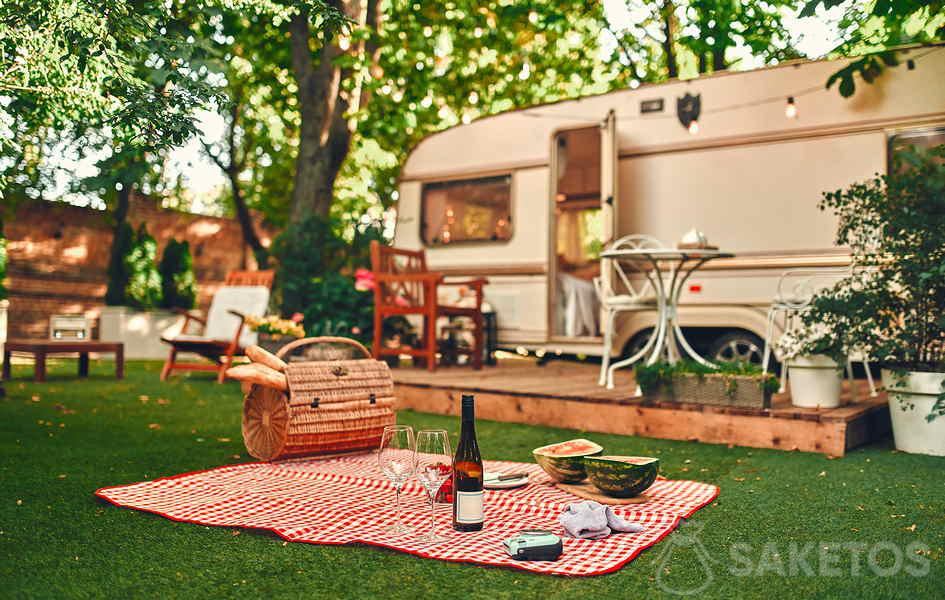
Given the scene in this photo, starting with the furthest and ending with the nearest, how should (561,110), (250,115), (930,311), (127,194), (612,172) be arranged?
(250,115) → (127,194) → (561,110) → (612,172) → (930,311)

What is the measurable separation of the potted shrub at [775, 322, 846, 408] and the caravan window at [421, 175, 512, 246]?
137 inches

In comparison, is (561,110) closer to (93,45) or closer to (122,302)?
(93,45)

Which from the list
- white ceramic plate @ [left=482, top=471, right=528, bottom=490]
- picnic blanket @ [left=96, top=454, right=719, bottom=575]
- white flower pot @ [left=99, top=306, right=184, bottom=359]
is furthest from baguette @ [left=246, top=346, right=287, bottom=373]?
white flower pot @ [left=99, top=306, right=184, bottom=359]

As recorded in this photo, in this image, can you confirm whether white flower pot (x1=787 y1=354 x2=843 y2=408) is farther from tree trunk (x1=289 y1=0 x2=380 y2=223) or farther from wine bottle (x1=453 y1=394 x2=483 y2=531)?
tree trunk (x1=289 y1=0 x2=380 y2=223)

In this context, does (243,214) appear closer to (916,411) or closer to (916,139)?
(916,139)

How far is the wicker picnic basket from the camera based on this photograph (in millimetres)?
3662

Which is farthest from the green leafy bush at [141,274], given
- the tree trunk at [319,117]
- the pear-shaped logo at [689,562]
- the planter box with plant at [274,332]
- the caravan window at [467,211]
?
the pear-shaped logo at [689,562]

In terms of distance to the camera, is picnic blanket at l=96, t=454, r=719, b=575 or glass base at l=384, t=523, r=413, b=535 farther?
glass base at l=384, t=523, r=413, b=535

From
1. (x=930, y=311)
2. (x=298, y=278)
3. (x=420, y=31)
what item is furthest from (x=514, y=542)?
(x=420, y=31)

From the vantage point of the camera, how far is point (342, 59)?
820 centimetres

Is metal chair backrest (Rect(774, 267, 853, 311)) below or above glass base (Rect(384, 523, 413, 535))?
above

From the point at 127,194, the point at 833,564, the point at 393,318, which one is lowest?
the point at 833,564

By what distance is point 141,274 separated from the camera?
472 inches

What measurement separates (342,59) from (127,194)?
6290mm
